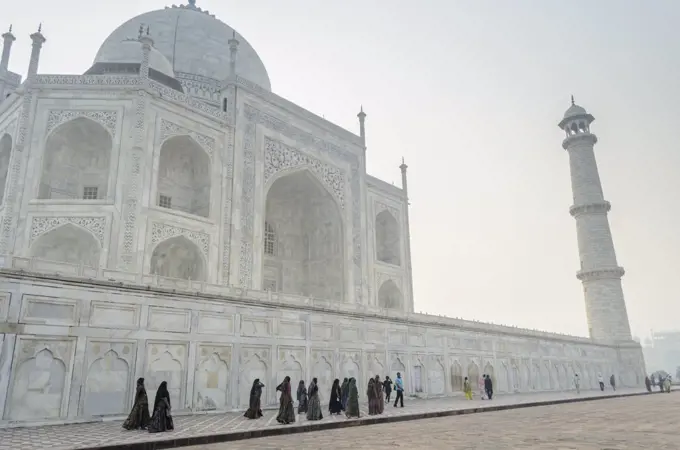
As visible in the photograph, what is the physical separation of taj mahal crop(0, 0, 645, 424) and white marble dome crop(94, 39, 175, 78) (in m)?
0.11

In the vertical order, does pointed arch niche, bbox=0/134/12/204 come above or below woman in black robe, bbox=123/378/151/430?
above

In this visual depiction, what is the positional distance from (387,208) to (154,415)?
19725 mm

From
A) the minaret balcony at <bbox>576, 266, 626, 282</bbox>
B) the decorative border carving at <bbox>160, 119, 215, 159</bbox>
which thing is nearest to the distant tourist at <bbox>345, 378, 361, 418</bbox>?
the decorative border carving at <bbox>160, 119, 215, 159</bbox>

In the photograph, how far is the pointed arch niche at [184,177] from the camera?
1828cm

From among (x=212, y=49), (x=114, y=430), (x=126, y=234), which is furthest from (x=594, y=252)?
(x=114, y=430)

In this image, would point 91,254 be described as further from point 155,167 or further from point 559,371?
point 559,371

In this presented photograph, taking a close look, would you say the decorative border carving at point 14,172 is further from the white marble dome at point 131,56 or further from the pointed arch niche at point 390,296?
the pointed arch niche at point 390,296

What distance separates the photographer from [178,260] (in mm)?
18047

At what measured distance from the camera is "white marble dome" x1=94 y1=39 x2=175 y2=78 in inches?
803

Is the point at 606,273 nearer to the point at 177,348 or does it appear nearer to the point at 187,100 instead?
the point at 187,100

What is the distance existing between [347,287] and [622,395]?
1181 centimetres

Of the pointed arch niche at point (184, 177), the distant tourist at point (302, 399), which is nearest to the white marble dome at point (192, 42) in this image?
the pointed arch niche at point (184, 177)

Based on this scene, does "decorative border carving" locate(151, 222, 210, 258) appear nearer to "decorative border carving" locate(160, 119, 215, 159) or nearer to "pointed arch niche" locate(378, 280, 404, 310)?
"decorative border carving" locate(160, 119, 215, 159)

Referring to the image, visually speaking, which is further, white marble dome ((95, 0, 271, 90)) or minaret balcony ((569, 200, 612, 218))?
minaret balcony ((569, 200, 612, 218))
